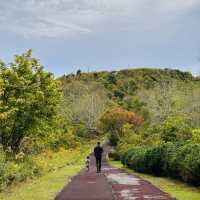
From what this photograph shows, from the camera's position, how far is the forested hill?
71.9m

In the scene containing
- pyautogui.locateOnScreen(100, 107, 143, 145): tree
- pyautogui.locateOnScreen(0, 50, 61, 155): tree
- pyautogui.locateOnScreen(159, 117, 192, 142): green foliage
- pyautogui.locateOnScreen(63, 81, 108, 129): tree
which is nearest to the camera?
pyautogui.locateOnScreen(0, 50, 61, 155): tree

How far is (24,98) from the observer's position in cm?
2488

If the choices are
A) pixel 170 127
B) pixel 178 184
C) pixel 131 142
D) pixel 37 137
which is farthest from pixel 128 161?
pixel 131 142

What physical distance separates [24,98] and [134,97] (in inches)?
3167

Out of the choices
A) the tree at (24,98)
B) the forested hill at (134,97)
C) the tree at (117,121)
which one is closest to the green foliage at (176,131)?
the tree at (24,98)

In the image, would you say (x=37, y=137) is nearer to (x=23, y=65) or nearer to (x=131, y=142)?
(x=23, y=65)

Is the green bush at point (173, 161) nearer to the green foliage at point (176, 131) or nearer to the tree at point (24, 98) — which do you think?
the green foliage at point (176, 131)

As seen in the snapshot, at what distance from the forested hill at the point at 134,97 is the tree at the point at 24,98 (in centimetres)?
2547

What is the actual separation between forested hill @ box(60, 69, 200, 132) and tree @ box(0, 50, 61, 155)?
25.5 m

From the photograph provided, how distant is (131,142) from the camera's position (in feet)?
170

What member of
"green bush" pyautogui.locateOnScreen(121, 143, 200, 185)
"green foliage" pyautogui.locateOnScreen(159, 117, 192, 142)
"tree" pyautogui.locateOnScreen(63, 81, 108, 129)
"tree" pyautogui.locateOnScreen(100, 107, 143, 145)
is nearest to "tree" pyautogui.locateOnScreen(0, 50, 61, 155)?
"green bush" pyautogui.locateOnScreen(121, 143, 200, 185)

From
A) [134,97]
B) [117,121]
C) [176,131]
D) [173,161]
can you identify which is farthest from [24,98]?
[134,97]

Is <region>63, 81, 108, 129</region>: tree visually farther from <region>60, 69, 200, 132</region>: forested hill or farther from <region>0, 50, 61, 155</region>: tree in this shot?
<region>0, 50, 61, 155</region>: tree

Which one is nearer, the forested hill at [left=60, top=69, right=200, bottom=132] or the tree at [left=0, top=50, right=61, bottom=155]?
the tree at [left=0, top=50, right=61, bottom=155]
